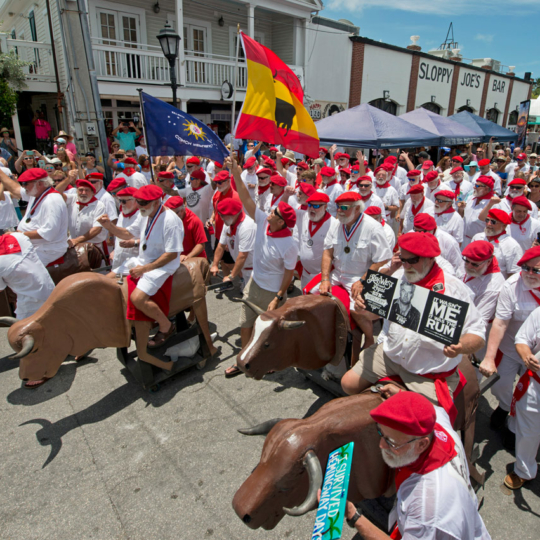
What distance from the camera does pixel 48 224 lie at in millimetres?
5719

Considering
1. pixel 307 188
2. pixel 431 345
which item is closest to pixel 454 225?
pixel 307 188

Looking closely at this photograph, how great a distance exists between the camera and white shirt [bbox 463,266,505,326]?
4.19 m

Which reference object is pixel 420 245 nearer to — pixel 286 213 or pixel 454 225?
pixel 286 213

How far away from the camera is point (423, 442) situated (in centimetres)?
207

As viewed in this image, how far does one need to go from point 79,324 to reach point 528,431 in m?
4.55

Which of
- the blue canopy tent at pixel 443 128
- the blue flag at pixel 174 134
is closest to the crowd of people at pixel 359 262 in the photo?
the blue flag at pixel 174 134

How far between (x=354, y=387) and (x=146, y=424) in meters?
2.33

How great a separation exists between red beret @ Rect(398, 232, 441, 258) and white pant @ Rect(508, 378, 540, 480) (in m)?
1.57

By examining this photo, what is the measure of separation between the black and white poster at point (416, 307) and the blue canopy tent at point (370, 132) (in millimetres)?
10560

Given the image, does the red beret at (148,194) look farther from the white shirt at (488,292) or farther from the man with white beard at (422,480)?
the white shirt at (488,292)

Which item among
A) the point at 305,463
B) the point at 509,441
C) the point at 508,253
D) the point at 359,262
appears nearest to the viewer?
the point at 305,463

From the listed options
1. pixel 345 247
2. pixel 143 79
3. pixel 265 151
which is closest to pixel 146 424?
pixel 345 247

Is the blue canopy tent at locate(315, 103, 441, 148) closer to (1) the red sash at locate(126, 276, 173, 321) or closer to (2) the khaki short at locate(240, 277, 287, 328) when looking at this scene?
(2) the khaki short at locate(240, 277, 287, 328)

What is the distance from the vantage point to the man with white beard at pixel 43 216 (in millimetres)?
5680
